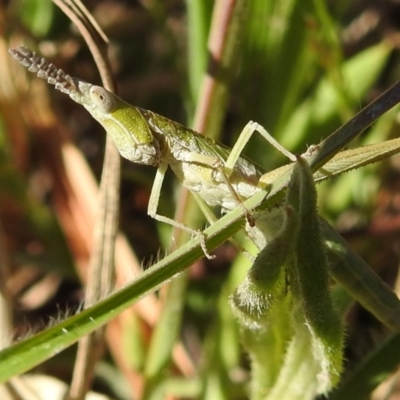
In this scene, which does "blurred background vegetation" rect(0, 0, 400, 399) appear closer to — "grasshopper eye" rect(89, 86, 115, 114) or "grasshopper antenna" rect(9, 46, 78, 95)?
"grasshopper eye" rect(89, 86, 115, 114)

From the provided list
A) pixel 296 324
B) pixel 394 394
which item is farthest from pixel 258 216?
pixel 394 394

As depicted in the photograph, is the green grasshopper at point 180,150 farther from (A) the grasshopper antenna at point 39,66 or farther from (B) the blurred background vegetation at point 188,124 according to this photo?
(B) the blurred background vegetation at point 188,124

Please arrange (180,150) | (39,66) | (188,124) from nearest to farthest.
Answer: (39,66) < (180,150) < (188,124)

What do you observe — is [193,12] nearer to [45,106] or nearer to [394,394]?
[45,106]

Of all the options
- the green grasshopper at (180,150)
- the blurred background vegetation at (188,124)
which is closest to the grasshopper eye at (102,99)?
the green grasshopper at (180,150)

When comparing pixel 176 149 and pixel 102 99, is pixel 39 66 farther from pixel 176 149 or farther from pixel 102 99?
pixel 176 149

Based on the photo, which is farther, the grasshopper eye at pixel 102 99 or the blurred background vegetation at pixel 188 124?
the blurred background vegetation at pixel 188 124

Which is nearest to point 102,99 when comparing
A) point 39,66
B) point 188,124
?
point 39,66

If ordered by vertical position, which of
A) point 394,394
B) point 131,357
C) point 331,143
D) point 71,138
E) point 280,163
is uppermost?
point 71,138
